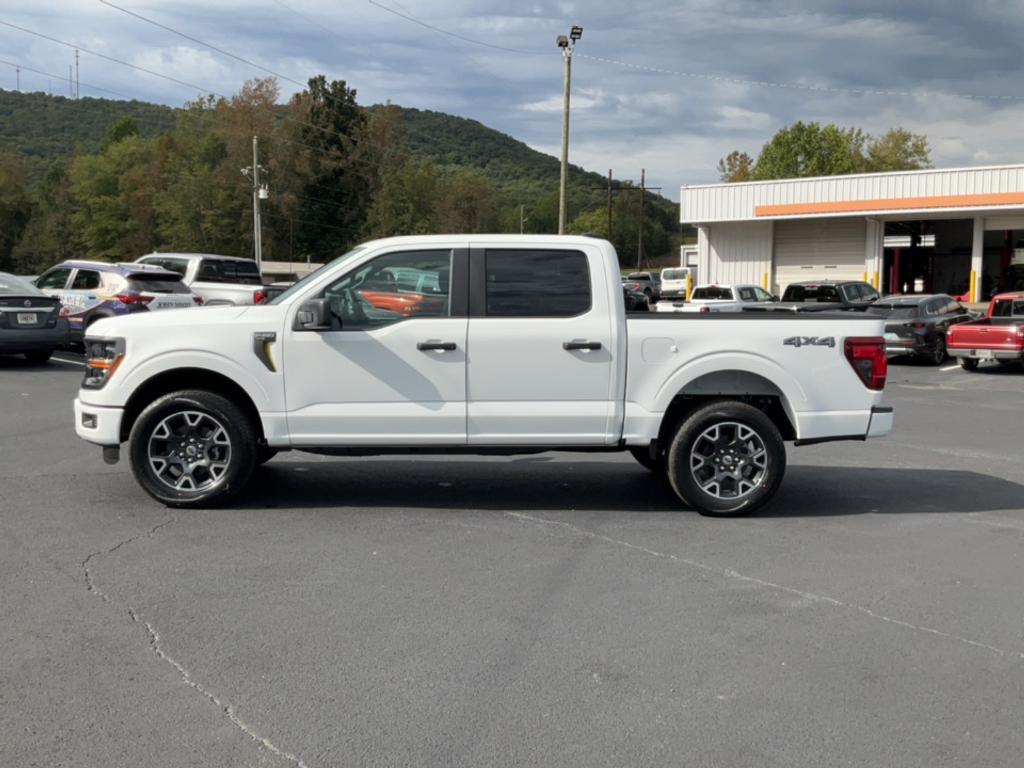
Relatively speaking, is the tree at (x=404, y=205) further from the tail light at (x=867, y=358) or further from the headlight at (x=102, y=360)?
the tail light at (x=867, y=358)

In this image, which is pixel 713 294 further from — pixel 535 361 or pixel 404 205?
pixel 404 205

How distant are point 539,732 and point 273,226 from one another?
90482mm

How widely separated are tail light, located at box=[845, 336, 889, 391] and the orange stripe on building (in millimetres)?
29439

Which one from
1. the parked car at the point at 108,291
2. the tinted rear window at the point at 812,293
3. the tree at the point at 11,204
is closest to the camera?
the parked car at the point at 108,291

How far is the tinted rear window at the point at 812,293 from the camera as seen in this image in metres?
25.8

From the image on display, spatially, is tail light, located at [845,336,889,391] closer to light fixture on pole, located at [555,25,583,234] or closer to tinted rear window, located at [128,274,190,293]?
tinted rear window, located at [128,274,190,293]

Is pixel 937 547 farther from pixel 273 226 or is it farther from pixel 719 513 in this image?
pixel 273 226

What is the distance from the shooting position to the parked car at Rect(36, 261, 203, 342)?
18984mm

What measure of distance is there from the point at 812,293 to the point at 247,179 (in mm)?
67146

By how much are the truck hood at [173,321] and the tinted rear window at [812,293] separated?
20578mm

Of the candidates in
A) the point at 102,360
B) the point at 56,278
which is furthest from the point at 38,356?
the point at 102,360

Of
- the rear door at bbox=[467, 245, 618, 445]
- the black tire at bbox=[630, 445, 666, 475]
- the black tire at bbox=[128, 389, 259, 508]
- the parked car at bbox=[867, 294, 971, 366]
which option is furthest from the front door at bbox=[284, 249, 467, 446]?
the parked car at bbox=[867, 294, 971, 366]

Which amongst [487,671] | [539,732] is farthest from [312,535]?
[539,732]

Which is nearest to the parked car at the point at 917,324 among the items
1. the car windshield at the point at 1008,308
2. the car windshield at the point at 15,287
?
the car windshield at the point at 1008,308
